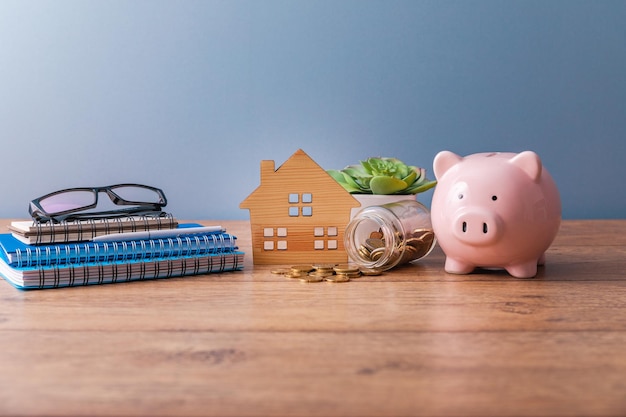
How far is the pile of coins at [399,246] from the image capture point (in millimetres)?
1166

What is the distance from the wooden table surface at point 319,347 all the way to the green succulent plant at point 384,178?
0.18 metres

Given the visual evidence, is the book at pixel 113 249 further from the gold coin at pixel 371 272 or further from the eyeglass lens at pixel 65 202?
the gold coin at pixel 371 272

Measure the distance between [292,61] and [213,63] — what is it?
0.25 metres

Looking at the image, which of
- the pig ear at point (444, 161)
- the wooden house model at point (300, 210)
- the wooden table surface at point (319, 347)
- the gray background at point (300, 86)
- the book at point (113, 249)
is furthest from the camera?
the gray background at point (300, 86)

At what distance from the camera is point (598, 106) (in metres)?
2.27

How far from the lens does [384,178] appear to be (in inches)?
47.8

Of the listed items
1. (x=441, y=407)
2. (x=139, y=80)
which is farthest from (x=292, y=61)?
(x=441, y=407)

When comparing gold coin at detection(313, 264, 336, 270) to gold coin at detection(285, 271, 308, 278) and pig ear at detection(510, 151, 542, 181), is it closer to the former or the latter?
gold coin at detection(285, 271, 308, 278)

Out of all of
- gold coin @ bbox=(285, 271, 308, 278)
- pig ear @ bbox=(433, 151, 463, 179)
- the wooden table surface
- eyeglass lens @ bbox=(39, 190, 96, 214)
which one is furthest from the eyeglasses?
A: pig ear @ bbox=(433, 151, 463, 179)

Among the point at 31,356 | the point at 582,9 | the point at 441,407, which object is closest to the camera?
the point at 441,407

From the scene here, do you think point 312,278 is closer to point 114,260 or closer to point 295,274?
point 295,274

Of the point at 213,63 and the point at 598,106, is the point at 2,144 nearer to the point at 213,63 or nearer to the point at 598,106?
the point at 213,63

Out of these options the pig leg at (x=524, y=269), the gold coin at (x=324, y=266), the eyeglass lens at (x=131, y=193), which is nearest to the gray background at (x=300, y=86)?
the eyeglass lens at (x=131, y=193)

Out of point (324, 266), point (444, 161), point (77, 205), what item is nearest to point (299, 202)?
point (324, 266)
